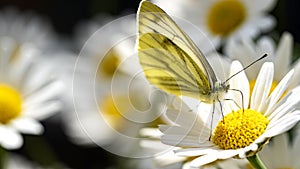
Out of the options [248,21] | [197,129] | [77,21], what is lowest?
[197,129]

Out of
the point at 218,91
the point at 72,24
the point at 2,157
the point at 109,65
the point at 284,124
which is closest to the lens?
the point at 284,124

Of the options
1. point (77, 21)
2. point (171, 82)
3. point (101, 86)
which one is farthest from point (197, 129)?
point (77, 21)

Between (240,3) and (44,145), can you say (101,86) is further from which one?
(240,3)

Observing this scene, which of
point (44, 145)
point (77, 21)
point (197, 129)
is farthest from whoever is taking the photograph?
point (77, 21)

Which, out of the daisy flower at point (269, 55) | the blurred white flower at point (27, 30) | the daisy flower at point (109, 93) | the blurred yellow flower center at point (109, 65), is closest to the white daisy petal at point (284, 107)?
the daisy flower at point (269, 55)

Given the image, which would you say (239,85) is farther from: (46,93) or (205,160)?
(46,93)

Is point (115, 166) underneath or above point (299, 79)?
above

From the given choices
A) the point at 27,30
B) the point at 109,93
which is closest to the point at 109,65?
the point at 109,93
